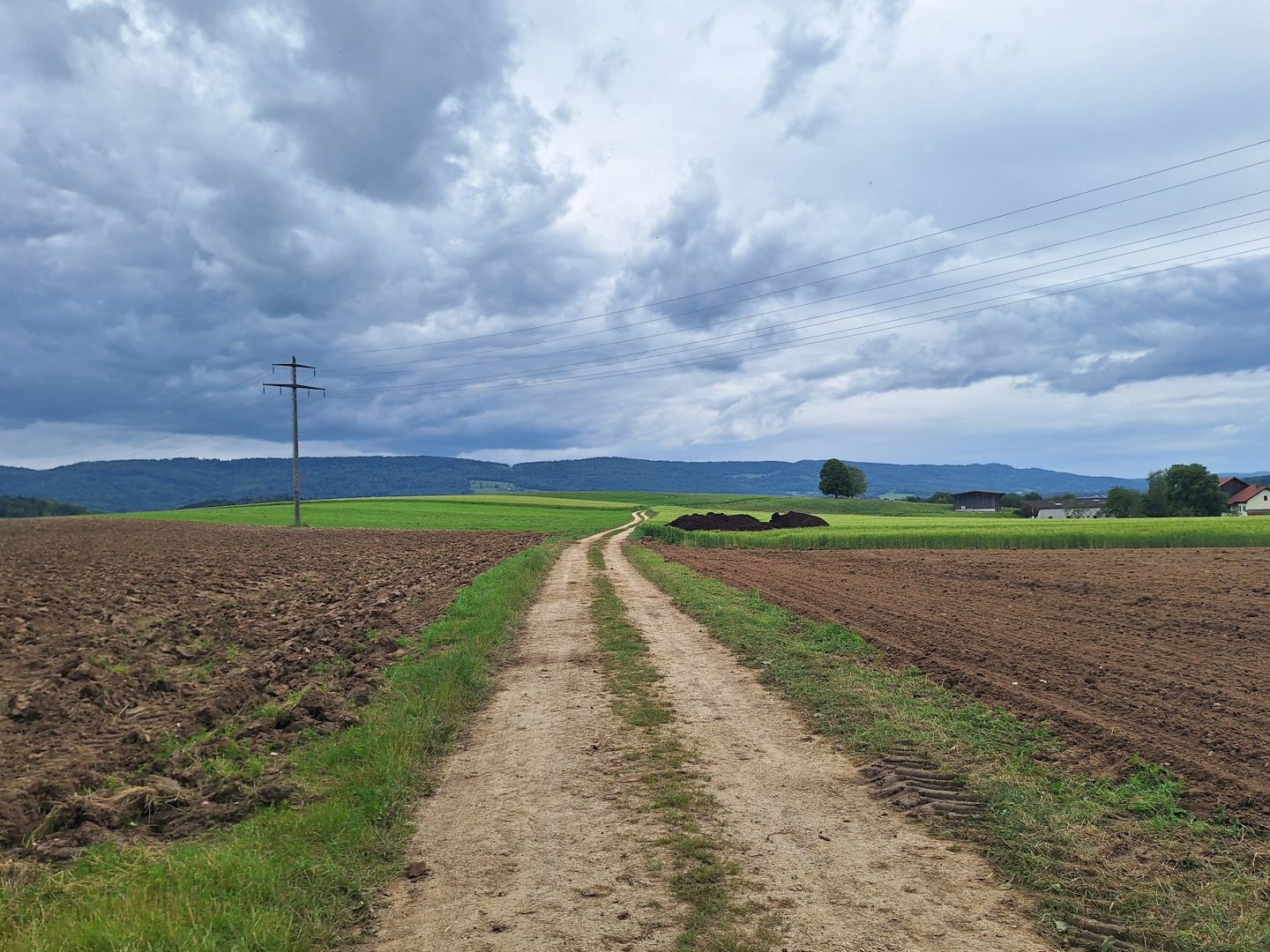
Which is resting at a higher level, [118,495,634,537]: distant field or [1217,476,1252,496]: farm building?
[1217,476,1252,496]: farm building

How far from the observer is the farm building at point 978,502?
425 feet

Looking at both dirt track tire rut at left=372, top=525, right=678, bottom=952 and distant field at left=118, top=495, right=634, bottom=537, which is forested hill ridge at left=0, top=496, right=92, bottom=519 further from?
dirt track tire rut at left=372, top=525, right=678, bottom=952

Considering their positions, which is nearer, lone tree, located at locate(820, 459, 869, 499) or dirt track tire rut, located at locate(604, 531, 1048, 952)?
dirt track tire rut, located at locate(604, 531, 1048, 952)

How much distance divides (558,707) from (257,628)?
10170mm

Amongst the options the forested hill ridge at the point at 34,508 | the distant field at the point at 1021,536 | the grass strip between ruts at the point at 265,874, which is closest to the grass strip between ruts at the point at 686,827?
the grass strip between ruts at the point at 265,874

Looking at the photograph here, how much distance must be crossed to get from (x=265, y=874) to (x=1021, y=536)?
4291cm

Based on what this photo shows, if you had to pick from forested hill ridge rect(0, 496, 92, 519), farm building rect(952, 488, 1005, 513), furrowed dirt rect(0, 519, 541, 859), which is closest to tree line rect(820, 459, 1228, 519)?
farm building rect(952, 488, 1005, 513)

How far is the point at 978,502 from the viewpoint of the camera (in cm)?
13200

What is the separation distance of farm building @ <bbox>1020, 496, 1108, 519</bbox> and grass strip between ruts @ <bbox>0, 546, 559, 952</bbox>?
135638mm

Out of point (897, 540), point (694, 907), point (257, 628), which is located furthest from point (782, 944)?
point (897, 540)

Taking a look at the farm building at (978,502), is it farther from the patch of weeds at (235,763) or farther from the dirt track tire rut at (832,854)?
the patch of weeds at (235,763)

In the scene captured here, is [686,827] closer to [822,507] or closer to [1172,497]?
[822,507]

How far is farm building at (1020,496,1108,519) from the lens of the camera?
12875cm

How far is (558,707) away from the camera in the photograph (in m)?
10.3
